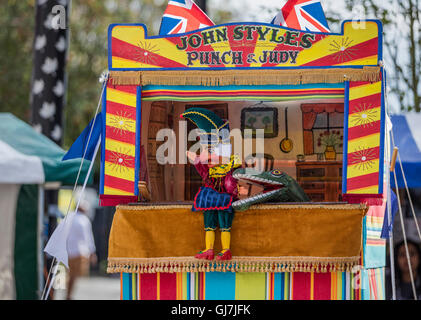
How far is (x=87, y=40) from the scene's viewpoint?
18.4 metres

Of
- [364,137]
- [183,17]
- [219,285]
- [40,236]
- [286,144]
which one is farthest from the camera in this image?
[40,236]

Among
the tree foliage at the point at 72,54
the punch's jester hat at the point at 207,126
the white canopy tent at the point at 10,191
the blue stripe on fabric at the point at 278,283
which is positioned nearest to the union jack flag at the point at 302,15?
the punch's jester hat at the point at 207,126

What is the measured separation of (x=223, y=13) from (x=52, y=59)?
41.9 feet

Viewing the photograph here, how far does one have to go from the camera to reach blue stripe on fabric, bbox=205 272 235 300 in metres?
5.98

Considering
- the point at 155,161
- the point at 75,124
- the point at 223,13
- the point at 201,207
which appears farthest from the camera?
the point at 223,13

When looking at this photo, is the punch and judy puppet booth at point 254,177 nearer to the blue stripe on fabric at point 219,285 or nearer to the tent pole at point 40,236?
the blue stripe on fabric at point 219,285

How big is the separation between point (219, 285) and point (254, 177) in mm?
1071

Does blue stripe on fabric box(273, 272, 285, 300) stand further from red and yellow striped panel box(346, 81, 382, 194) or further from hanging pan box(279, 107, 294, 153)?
hanging pan box(279, 107, 294, 153)

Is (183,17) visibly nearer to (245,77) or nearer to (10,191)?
(245,77)

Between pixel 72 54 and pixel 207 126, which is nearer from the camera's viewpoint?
pixel 207 126

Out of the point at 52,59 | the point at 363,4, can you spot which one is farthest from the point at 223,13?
the point at 52,59

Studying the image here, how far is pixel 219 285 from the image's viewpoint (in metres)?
6.00

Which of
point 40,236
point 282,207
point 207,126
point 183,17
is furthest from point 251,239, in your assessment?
point 40,236

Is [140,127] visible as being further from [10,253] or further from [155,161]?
[10,253]
